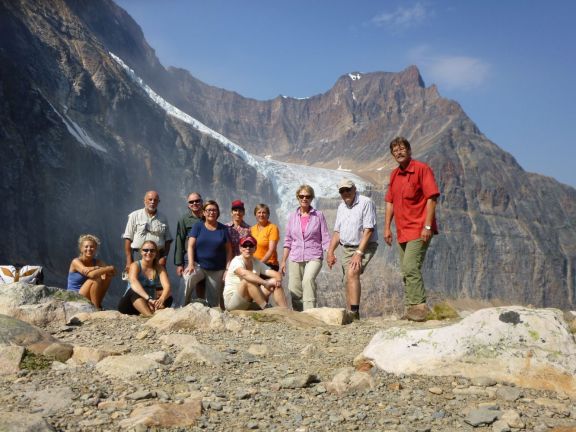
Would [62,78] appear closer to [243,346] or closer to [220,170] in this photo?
[220,170]

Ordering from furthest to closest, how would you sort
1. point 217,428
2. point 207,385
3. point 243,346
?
point 243,346
point 207,385
point 217,428

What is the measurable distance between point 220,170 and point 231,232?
372ft

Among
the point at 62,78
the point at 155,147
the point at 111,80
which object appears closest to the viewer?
the point at 62,78

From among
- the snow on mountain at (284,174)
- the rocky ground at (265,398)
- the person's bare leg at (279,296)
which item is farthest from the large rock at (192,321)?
the snow on mountain at (284,174)

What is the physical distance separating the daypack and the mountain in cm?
4669

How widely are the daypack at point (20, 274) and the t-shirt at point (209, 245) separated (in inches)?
93.3

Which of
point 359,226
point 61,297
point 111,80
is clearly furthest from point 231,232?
point 111,80

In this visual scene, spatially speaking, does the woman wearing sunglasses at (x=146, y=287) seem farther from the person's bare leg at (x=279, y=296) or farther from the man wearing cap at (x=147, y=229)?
the person's bare leg at (x=279, y=296)

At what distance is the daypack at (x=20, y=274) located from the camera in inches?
331

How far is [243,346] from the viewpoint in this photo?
5.90 metres

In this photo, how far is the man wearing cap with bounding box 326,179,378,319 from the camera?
8.26 metres

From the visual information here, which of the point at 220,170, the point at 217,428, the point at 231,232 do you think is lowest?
the point at 217,428

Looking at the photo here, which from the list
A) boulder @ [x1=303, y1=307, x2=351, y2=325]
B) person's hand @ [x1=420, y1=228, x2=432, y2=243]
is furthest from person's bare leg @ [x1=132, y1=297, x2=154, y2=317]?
person's hand @ [x1=420, y1=228, x2=432, y2=243]

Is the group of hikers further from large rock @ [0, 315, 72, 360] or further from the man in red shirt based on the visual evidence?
large rock @ [0, 315, 72, 360]
